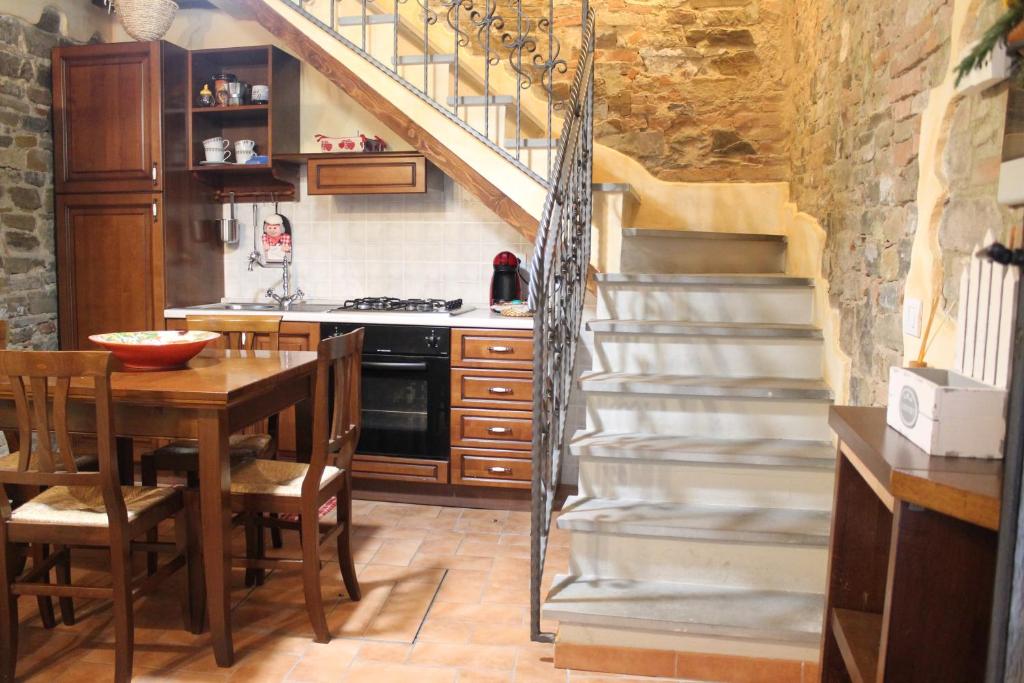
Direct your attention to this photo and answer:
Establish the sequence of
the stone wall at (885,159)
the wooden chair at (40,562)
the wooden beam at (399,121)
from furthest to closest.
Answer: the wooden beam at (399,121)
the wooden chair at (40,562)
the stone wall at (885,159)

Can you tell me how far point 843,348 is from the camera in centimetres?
259

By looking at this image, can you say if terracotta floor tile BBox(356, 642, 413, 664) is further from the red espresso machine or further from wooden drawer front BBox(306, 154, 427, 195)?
wooden drawer front BBox(306, 154, 427, 195)

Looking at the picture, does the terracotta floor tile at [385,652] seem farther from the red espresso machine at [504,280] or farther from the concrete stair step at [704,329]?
the red espresso machine at [504,280]

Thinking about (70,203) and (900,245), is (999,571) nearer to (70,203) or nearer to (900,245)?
(900,245)

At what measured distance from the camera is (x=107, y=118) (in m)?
3.99

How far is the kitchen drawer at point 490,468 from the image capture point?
3.68m

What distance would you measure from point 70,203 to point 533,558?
3500 millimetres

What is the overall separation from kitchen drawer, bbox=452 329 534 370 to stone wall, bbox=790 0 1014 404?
1.47m

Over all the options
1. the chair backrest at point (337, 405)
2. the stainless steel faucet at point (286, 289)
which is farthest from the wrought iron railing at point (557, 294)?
the stainless steel faucet at point (286, 289)

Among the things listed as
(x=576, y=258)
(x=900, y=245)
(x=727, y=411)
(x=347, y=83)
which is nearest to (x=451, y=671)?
(x=727, y=411)

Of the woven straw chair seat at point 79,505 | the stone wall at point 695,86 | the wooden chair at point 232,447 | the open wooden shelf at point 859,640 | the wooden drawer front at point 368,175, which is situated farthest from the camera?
the stone wall at point 695,86

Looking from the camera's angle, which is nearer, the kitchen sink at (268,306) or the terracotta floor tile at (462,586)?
the terracotta floor tile at (462,586)

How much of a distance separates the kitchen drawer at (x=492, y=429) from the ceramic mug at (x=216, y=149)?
6.70 feet

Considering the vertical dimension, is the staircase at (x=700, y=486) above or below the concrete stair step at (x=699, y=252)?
below
